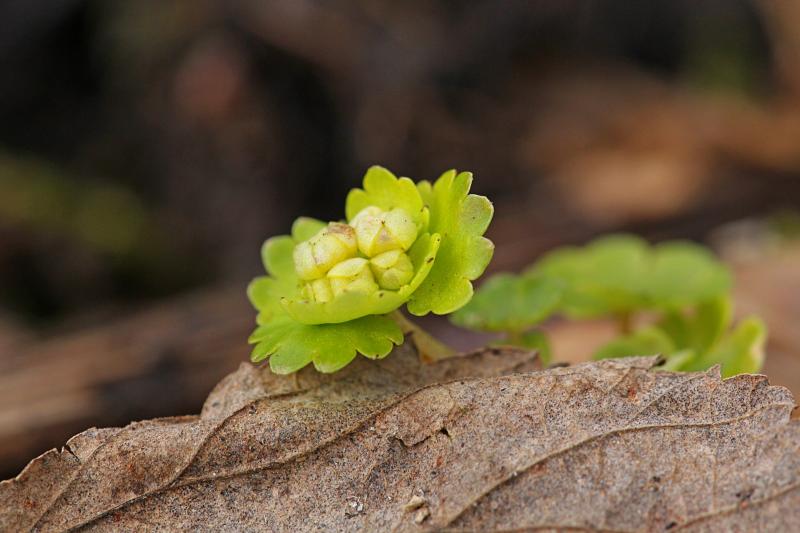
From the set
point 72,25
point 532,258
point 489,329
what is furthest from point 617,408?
point 72,25

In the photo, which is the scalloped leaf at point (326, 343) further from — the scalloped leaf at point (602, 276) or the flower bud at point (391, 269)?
the scalloped leaf at point (602, 276)

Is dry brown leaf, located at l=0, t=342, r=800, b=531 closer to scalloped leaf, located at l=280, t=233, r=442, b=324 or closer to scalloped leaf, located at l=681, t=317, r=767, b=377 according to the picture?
scalloped leaf, located at l=280, t=233, r=442, b=324

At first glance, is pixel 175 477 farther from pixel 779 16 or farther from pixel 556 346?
pixel 779 16

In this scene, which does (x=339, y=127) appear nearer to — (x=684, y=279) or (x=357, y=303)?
(x=684, y=279)

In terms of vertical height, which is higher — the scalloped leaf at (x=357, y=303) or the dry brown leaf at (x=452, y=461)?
the scalloped leaf at (x=357, y=303)

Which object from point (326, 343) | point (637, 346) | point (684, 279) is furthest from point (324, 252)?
point (684, 279)

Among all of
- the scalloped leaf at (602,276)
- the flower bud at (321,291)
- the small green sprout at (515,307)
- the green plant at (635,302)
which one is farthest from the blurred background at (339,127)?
the flower bud at (321,291)

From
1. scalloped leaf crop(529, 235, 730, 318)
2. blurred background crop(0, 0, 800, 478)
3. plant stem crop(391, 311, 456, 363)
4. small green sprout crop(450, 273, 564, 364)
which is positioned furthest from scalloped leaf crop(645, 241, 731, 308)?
blurred background crop(0, 0, 800, 478)

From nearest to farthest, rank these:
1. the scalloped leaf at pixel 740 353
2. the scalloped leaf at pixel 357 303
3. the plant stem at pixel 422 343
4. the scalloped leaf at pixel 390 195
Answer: the scalloped leaf at pixel 357 303 → the scalloped leaf at pixel 390 195 → the plant stem at pixel 422 343 → the scalloped leaf at pixel 740 353
